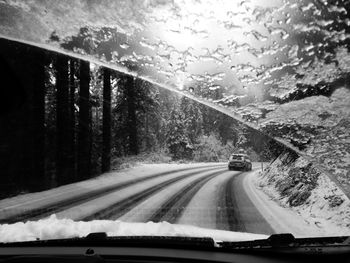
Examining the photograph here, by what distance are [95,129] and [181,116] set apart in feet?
7.76

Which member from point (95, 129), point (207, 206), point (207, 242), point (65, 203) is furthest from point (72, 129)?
point (207, 242)

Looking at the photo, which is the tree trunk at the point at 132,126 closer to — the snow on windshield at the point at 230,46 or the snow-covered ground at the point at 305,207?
the snow-covered ground at the point at 305,207

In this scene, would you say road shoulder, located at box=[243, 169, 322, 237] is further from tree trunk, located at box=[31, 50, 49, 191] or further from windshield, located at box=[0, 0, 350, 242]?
tree trunk, located at box=[31, 50, 49, 191]

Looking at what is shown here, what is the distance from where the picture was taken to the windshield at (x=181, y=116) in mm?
3020

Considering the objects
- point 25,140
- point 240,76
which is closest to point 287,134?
point 240,76

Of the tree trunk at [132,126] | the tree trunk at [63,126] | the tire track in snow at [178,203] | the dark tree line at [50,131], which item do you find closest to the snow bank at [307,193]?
the tire track in snow at [178,203]

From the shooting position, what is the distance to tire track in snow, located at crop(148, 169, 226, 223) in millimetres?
5512

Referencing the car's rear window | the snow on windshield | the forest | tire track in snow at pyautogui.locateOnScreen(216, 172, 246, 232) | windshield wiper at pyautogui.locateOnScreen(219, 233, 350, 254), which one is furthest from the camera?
the car's rear window

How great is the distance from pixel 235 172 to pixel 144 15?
13.1 ft

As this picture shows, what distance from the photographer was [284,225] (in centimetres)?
504

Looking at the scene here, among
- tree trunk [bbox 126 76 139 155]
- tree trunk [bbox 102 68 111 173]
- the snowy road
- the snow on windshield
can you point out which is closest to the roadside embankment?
the snowy road

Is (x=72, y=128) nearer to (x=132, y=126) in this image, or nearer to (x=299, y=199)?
(x=132, y=126)

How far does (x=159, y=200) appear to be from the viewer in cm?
643

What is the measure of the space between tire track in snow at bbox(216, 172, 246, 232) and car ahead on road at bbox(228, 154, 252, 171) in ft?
1.55
